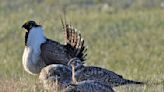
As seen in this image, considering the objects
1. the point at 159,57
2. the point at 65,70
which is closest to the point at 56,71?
the point at 65,70

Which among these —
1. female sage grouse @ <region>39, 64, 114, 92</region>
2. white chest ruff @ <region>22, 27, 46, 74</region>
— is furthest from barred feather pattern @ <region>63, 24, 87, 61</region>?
female sage grouse @ <region>39, 64, 114, 92</region>

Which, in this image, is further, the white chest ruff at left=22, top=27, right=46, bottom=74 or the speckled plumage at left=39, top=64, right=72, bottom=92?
the white chest ruff at left=22, top=27, right=46, bottom=74

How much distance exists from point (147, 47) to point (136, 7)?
7.53 meters

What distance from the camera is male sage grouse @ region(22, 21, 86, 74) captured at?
9.98 m

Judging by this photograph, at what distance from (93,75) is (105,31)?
11.5 m

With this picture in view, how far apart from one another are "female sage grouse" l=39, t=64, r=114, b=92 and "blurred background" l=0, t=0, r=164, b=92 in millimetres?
806

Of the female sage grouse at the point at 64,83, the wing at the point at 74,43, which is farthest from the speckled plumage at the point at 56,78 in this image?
the wing at the point at 74,43

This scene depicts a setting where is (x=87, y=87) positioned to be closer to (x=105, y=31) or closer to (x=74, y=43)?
(x=74, y=43)

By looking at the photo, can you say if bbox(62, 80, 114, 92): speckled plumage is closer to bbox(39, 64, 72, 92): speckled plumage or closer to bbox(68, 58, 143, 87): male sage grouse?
bbox(39, 64, 72, 92): speckled plumage

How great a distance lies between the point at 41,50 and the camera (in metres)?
10.2

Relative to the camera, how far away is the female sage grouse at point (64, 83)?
7.57m

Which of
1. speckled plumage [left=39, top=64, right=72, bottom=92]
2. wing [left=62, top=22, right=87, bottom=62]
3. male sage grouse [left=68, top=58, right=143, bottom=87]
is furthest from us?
wing [left=62, top=22, right=87, bottom=62]

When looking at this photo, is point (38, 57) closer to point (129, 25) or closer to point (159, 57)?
point (159, 57)

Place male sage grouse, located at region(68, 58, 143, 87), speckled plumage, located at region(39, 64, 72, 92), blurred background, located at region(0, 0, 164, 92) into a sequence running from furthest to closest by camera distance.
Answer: blurred background, located at region(0, 0, 164, 92) < male sage grouse, located at region(68, 58, 143, 87) < speckled plumage, located at region(39, 64, 72, 92)
